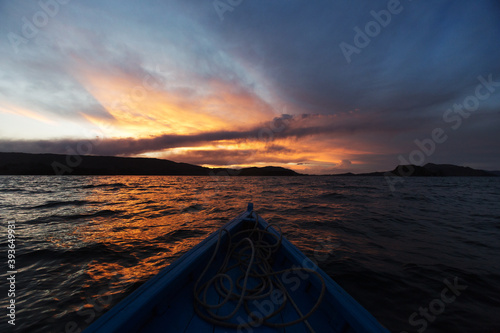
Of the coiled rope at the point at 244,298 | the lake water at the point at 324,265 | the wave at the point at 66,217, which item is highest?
the coiled rope at the point at 244,298

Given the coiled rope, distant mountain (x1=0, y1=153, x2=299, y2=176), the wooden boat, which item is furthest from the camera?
distant mountain (x1=0, y1=153, x2=299, y2=176)

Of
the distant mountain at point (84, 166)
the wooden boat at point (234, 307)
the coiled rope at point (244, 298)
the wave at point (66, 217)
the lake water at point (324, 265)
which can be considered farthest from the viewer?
the distant mountain at point (84, 166)

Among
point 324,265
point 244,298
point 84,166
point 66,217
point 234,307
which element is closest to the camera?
point 244,298

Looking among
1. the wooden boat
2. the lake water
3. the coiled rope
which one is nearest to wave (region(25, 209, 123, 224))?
the lake water

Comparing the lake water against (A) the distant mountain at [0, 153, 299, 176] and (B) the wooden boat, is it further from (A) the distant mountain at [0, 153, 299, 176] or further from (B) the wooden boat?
(A) the distant mountain at [0, 153, 299, 176]

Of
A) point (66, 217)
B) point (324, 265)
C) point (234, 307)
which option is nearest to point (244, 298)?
point (234, 307)

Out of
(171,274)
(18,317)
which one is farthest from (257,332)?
(18,317)

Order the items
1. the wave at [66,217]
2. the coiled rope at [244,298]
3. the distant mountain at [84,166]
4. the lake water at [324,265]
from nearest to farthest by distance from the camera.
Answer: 1. the coiled rope at [244,298]
2. the lake water at [324,265]
3. the wave at [66,217]
4. the distant mountain at [84,166]

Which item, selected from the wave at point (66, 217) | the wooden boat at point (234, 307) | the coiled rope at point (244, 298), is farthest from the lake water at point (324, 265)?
the coiled rope at point (244, 298)

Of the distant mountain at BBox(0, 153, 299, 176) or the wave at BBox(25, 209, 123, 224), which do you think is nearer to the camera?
the wave at BBox(25, 209, 123, 224)

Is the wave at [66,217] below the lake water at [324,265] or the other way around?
below

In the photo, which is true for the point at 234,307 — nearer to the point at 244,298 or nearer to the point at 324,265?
the point at 244,298

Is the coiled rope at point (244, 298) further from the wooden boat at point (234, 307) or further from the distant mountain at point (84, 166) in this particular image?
the distant mountain at point (84, 166)

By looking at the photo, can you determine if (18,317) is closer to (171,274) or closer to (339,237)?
(171,274)
